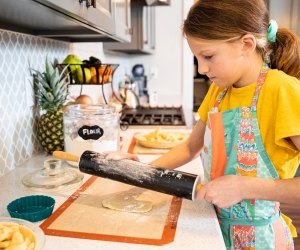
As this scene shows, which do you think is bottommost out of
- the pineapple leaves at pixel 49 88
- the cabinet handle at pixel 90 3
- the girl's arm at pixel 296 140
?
the girl's arm at pixel 296 140

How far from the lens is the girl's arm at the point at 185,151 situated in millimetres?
1154

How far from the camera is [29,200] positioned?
0.83 meters

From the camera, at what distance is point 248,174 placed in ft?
2.88

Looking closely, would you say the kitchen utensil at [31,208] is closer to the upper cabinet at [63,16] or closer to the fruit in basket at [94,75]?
the upper cabinet at [63,16]

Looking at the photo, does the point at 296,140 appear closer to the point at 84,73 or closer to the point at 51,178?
the point at 51,178

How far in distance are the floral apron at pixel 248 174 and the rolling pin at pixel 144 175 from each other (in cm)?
17

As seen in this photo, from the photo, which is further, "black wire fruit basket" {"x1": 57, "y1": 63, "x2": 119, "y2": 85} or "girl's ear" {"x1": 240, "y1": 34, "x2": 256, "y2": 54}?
"black wire fruit basket" {"x1": 57, "y1": 63, "x2": 119, "y2": 85}

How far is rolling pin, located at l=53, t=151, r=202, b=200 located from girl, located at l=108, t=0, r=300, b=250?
4cm

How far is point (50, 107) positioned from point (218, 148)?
714mm

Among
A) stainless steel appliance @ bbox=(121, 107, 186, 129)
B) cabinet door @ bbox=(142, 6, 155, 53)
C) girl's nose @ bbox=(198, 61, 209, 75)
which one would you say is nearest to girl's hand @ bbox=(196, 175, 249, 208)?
girl's nose @ bbox=(198, 61, 209, 75)

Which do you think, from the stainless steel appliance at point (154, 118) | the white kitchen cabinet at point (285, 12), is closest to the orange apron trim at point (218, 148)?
the stainless steel appliance at point (154, 118)

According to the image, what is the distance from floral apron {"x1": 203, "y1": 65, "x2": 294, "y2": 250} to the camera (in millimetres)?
875

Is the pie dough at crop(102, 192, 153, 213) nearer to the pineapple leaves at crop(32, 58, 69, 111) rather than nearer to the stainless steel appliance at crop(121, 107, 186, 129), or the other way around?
the pineapple leaves at crop(32, 58, 69, 111)

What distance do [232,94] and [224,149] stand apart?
0.54 ft
